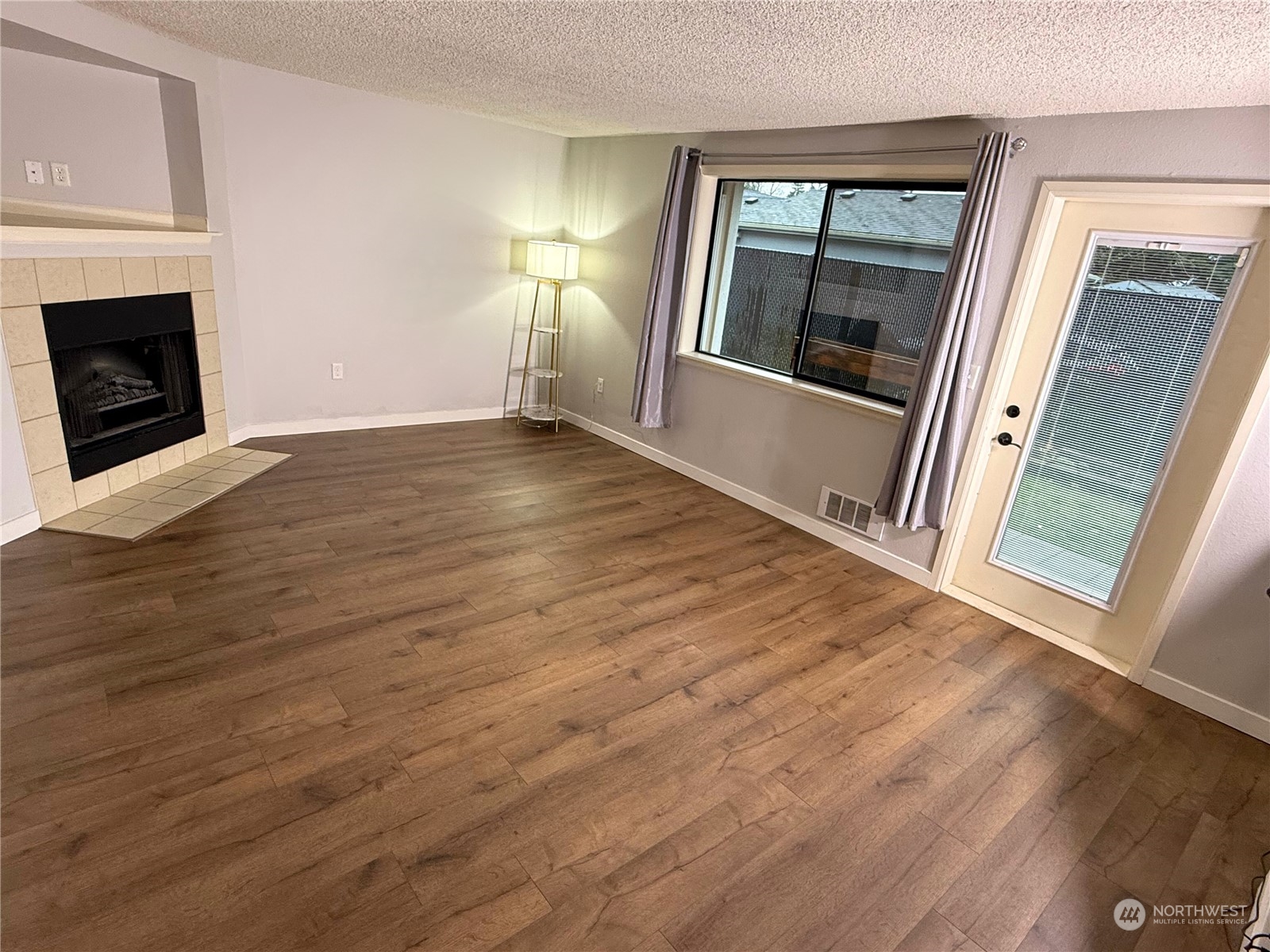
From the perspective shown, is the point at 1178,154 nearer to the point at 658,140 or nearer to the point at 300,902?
the point at 658,140

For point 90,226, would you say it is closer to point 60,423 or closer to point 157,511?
point 60,423

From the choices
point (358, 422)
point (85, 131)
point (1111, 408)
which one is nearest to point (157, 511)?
point (358, 422)

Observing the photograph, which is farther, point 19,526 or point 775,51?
point 19,526

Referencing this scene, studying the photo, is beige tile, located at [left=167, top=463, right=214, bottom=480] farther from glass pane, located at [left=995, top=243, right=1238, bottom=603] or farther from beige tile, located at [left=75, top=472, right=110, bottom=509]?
glass pane, located at [left=995, top=243, right=1238, bottom=603]

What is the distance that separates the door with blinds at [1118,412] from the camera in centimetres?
262

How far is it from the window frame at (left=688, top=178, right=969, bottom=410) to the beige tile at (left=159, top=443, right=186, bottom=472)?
3269 millimetres

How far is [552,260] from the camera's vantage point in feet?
16.8

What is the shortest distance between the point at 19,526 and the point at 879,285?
4.38 m

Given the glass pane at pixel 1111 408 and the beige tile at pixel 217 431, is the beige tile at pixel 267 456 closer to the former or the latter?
the beige tile at pixel 217 431

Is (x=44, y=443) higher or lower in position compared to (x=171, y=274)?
lower

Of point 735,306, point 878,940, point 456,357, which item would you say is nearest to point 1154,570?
point 878,940

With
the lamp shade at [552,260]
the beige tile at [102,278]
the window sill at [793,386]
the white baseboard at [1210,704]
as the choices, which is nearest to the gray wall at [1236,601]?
the white baseboard at [1210,704]

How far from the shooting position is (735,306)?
465 centimetres

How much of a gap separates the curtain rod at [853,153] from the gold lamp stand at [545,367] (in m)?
1.63
